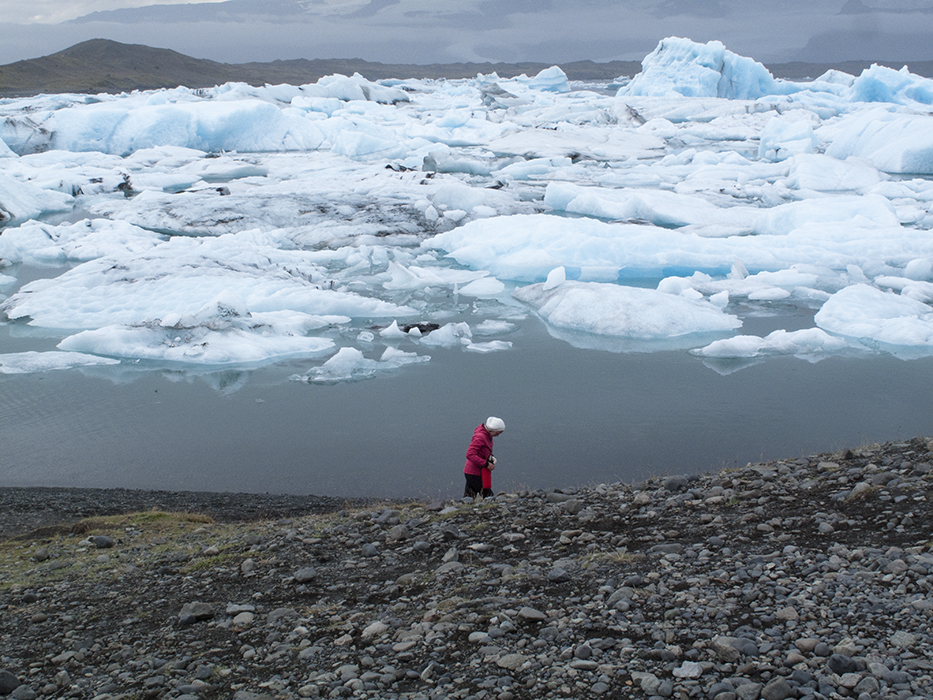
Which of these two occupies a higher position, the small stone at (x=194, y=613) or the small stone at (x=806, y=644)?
the small stone at (x=806, y=644)

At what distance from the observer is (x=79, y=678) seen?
314 cm

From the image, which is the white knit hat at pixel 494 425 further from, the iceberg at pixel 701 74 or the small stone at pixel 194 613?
the iceberg at pixel 701 74

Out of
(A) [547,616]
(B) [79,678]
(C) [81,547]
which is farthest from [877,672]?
(C) [81,547]

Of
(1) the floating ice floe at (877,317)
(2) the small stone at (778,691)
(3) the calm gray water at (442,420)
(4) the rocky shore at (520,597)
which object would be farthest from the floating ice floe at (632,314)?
(2) the small stone at (778,691)

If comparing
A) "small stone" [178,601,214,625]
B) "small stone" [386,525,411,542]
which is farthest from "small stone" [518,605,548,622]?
"small stone" [178,601,214,625]

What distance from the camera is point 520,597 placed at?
11.6 feet

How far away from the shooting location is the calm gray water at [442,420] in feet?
23.6

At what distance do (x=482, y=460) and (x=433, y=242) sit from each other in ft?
36.7

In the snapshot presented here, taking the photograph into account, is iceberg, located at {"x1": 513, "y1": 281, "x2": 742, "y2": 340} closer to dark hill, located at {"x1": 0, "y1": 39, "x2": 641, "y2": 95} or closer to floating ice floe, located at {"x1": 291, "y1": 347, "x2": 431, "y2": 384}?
floating ice floe, located at {"x1": 291, "y1": 347, "x2": 431, "y2": 384}

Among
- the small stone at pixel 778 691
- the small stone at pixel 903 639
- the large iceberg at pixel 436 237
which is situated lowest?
the small stone at pixel 778 691

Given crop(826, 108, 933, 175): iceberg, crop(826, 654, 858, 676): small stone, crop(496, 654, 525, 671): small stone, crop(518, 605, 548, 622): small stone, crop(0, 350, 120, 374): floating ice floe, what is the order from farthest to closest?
crop(826, 108, 933, 175): iceberg < crop(0, 350, 120, 374): floating ice floe < crop(518, 605, 548, 622): small stone < crop(496, 654, 525, 671): small stone < crop(826, 654, 858, 676): small stone

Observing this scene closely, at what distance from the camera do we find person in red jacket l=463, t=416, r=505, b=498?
5633mm

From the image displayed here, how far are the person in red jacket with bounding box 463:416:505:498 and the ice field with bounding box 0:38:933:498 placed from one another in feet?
13.1

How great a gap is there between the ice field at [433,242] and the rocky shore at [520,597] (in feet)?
15.6
